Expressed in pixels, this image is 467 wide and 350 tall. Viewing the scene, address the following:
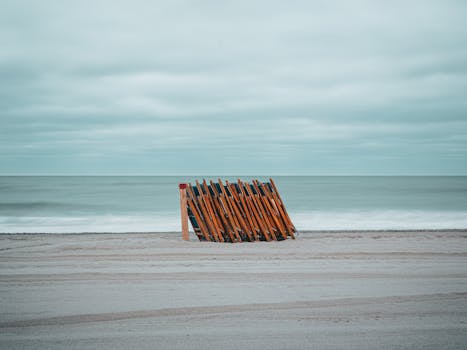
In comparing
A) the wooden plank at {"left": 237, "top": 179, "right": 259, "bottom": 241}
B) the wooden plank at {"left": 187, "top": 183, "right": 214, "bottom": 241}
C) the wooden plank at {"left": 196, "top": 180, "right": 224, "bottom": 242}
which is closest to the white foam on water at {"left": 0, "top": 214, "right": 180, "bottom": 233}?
the wooden plank at {"left": 187, "top": 183, "right": 214, "bottom": 241}

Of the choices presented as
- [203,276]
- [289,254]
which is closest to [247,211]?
[289,254]

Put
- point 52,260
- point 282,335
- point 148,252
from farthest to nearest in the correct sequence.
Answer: point 148,252, point 52,260, point 282,335

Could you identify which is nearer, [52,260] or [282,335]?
[282,335]

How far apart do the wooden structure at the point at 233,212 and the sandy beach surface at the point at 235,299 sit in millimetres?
1157

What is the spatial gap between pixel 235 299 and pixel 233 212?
4.74m

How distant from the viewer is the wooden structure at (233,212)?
9.64m

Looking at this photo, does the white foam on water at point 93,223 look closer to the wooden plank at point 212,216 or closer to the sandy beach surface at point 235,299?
the wooden plank at point 212,216

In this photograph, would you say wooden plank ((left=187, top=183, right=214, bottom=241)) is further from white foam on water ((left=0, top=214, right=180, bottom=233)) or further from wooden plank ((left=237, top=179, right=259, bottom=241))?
white foam on water ((left=0, top=214, right=180, bottom=233))

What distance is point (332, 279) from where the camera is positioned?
594 cm

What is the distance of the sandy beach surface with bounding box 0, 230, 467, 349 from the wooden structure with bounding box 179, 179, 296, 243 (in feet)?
3.79

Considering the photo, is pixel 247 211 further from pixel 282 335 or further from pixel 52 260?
pixel 282 335

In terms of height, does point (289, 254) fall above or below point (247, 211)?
below

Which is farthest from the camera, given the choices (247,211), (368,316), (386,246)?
(247,211)

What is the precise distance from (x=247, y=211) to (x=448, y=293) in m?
5.04
